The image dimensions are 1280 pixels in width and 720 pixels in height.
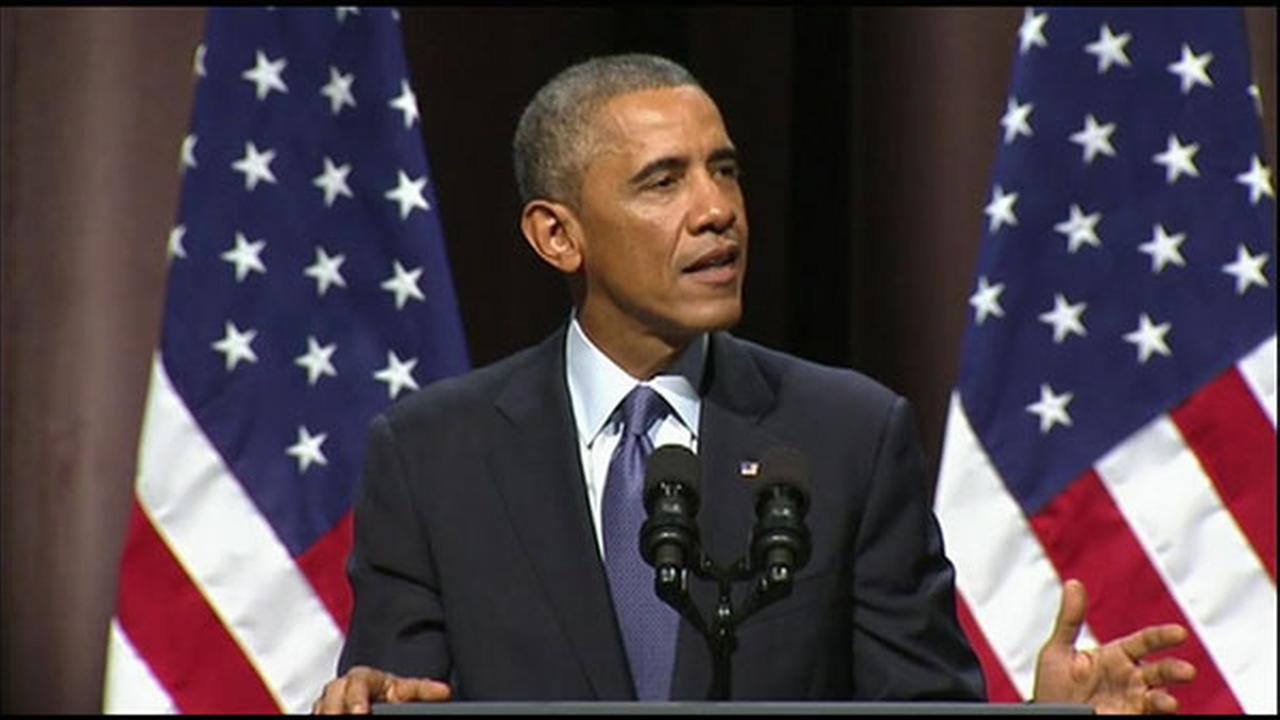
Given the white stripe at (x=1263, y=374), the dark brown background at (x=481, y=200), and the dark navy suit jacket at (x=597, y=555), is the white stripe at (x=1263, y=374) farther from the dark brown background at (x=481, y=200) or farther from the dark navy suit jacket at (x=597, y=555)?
the dark navy suit jacket at (x=597, y=555)

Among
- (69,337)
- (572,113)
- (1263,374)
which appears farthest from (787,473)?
(69,337)

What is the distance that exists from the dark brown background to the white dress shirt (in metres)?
1.65

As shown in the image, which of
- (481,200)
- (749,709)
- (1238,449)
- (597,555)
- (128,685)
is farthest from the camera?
(481,200)

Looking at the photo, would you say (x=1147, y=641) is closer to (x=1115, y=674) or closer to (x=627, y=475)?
(x=1115, y=674)

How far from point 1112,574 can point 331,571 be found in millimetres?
1470

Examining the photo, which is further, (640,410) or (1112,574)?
(1112,574)

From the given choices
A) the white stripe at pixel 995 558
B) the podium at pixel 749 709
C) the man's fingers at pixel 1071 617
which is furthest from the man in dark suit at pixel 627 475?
the white stripe at pixel 995 558

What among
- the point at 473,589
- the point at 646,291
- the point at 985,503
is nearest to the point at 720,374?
the point at 646,291

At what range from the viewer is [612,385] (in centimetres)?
292

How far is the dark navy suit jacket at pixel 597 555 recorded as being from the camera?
2.72m

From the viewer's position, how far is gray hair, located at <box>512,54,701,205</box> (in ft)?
Result: 9.58

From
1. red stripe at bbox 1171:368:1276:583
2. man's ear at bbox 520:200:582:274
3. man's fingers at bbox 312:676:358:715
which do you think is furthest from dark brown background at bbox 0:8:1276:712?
man's fingers at bbox 312:676:358:715

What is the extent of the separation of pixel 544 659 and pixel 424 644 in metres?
0.15

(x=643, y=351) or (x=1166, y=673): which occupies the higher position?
(x=643, y=351)
